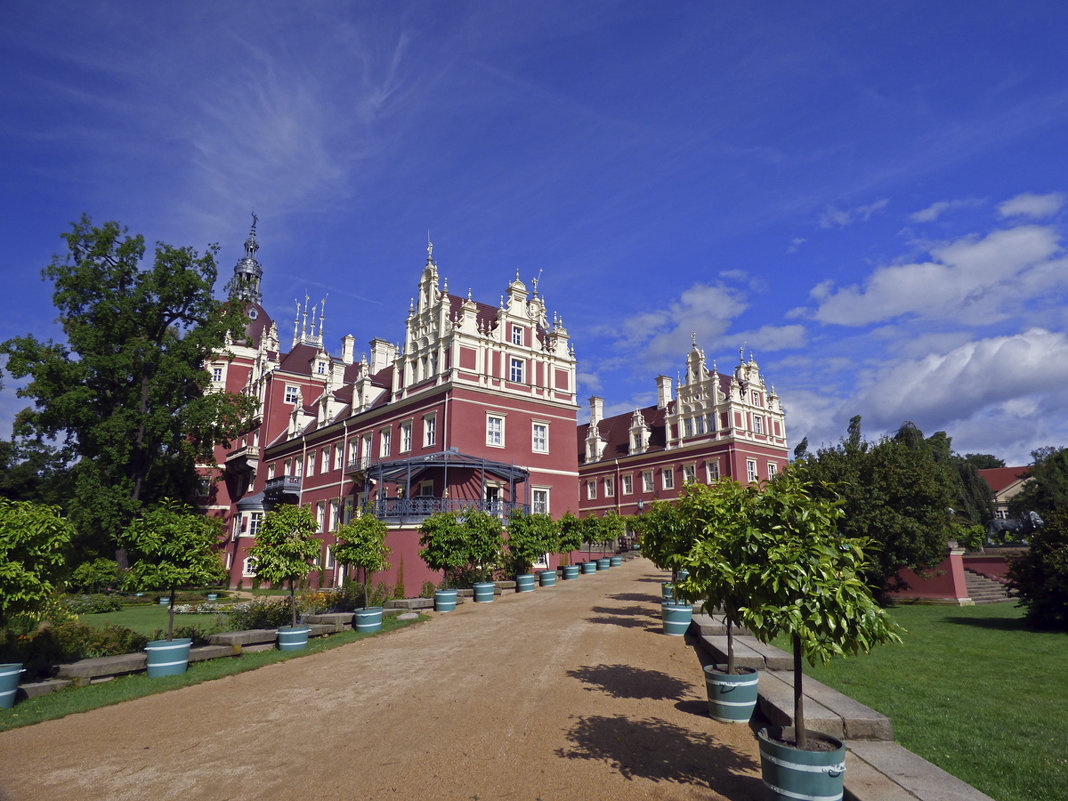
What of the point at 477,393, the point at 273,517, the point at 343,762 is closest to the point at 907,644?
the point at 343,762

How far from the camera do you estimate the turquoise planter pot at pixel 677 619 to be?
516 inches

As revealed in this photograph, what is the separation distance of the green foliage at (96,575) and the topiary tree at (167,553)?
59.5 feet

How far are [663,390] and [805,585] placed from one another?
4737 centimetres

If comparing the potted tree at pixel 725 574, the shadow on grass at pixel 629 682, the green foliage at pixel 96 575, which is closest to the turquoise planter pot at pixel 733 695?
the potted tree at pixel 725 574

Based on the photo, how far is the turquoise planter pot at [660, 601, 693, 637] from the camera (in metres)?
13.1

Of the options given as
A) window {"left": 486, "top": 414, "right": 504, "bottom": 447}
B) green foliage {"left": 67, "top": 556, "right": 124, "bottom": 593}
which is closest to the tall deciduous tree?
green foliage {"left": 67, "top": 556, "right": 124, "bottom": 593}

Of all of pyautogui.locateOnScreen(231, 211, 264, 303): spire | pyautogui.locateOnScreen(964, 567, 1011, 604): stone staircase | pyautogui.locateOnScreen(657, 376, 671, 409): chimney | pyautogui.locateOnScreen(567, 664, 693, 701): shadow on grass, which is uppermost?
pyautogui.locateOnScreen(231, 211, 264, 303): spire

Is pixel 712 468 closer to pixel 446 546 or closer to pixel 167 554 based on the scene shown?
pixel 446 546

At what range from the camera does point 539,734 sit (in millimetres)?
7184

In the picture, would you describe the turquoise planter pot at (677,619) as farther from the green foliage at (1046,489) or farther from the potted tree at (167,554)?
the green foliage at (1046,489)

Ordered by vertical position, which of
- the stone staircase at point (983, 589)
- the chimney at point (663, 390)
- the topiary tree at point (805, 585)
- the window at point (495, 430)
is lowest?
the stone staircase at point (983, 589)

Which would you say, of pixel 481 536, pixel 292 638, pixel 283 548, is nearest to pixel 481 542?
pixel 481 536

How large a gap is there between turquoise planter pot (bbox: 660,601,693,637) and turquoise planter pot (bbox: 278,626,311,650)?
27.6 feet

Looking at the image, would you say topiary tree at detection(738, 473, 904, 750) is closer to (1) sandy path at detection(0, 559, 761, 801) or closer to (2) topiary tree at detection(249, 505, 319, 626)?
(1) sandy path at detection(0, 559, 761, 801)
